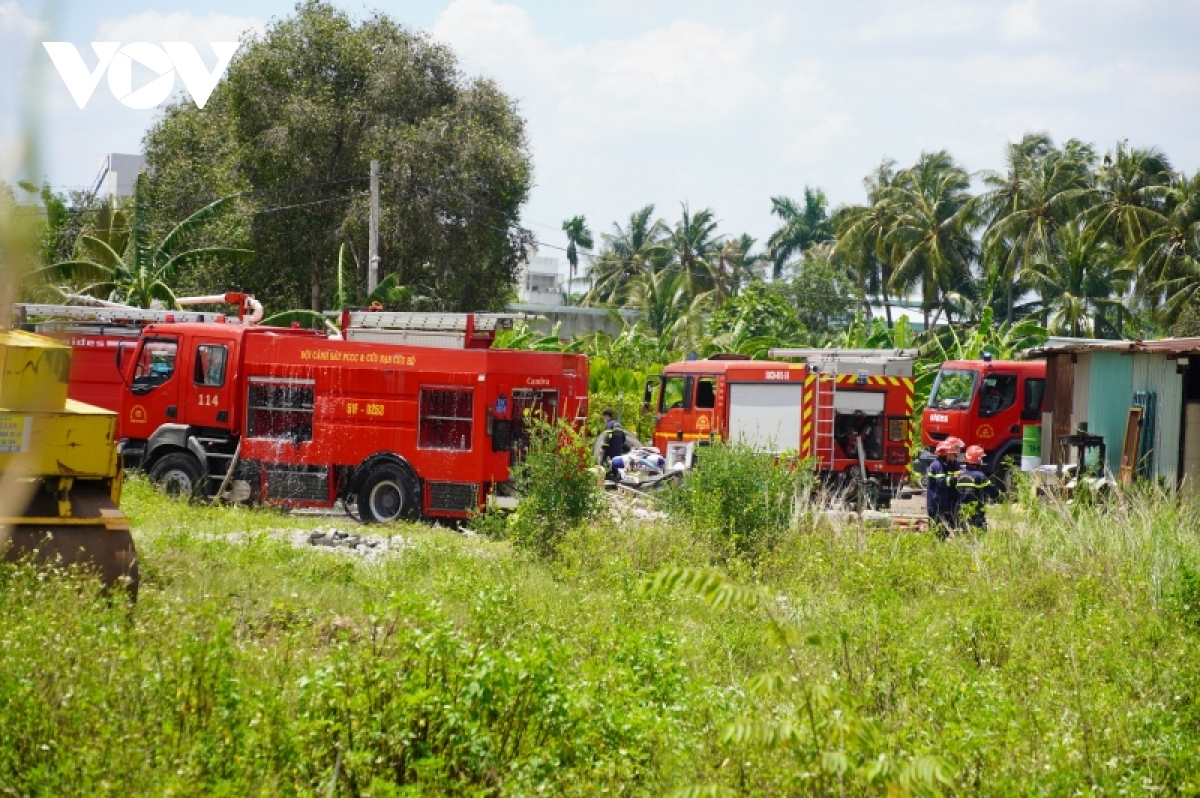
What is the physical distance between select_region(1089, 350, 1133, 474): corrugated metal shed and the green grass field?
7017mm

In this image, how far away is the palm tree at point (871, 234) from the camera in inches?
2329

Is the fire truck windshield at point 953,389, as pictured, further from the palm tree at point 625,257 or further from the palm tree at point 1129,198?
Result: the palm tree at point 625,257

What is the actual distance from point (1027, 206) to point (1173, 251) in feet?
26.9

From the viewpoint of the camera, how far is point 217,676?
6.00m

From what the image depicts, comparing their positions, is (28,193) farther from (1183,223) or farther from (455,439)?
(1183,223)

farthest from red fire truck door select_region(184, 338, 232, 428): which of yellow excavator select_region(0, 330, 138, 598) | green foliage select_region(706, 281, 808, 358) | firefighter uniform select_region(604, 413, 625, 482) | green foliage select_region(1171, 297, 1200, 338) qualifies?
green foliage select_region(1171, 297, 1200, 338)

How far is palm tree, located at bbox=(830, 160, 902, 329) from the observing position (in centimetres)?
5916

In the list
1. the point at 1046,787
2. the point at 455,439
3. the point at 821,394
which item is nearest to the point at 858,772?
the point at 1046,787

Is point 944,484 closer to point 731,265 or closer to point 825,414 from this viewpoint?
point 825,414

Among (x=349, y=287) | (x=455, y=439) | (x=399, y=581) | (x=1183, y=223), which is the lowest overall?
(x=399, y=581)

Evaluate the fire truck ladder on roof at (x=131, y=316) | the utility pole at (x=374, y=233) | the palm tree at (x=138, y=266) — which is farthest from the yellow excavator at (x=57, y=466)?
the utility pole at (x=374, y=233)

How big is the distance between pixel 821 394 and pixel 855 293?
134ft

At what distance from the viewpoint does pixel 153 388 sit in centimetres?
1870

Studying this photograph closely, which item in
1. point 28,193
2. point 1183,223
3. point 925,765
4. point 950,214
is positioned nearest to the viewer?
point 28,193
